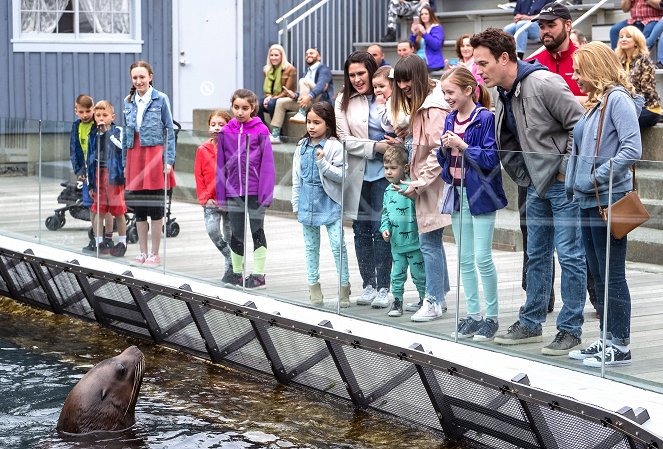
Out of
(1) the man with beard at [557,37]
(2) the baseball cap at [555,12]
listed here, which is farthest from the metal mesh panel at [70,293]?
(2) the baseball cap at [555,12]

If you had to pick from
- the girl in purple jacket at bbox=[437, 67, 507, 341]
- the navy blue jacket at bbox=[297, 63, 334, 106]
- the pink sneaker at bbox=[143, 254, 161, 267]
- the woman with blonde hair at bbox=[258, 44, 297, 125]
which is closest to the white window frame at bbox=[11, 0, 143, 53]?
the woman with blonde hair at bbox=[258, 44, 297, 125]

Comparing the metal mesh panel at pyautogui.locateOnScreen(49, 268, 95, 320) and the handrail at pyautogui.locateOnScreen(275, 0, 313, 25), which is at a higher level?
the handrail at pyautogui.locateOnScreen(275, 0, 313, 25)

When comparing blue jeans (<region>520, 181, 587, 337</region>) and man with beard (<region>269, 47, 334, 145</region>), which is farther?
man with beard (<region>269, 47, 334, 145</region>)

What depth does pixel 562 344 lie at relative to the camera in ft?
25.0

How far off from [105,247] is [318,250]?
10.3 feet

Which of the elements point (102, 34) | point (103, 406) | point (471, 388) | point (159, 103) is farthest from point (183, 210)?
point (102, 34)

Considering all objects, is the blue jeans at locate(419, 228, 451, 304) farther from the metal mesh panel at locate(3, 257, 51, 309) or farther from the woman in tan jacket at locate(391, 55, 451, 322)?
the metal mesh panel at locate(3, 257, 51, 309)

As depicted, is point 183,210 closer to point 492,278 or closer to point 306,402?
point 306,402

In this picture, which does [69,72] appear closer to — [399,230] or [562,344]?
[399,230]

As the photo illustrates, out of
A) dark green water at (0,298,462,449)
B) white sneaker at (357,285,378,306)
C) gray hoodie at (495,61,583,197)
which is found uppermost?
gray hoodie at (495,61,583,197)

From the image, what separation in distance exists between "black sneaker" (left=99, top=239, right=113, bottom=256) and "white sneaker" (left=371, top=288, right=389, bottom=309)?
3.70m

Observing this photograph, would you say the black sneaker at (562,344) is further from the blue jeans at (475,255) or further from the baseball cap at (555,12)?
the baseball cap at (555,12)

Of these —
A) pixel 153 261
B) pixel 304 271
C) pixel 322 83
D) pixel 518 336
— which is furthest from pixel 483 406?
pixel 322 83

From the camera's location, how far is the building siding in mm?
20438
